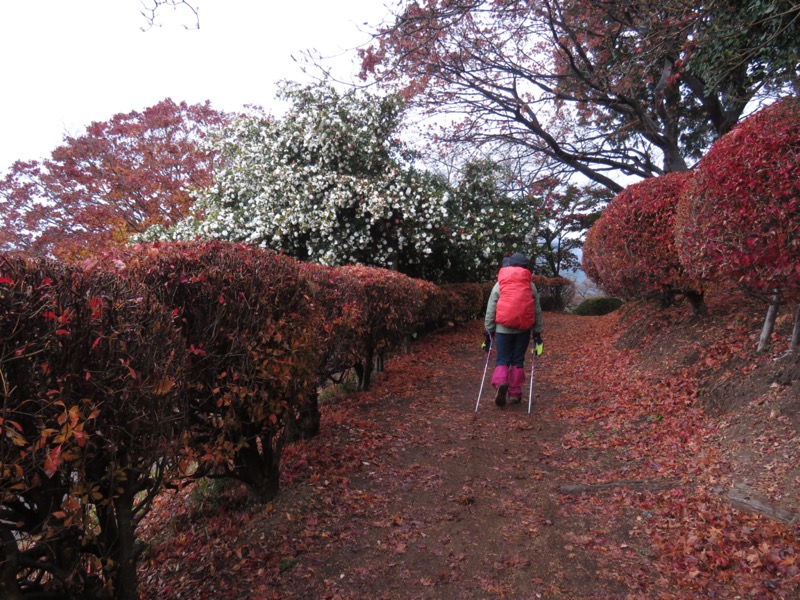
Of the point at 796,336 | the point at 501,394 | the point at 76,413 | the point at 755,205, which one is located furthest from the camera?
the point at 501,394

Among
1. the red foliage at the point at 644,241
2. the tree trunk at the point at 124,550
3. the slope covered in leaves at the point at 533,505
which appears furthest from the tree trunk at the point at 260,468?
the red foliage at the point at 644,241

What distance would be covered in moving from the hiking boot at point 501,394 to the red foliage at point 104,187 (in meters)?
13.5

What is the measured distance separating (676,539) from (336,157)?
400 inches

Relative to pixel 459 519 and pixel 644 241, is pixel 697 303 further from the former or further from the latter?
pixel 459 519

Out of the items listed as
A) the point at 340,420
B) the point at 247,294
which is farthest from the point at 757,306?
the point at 247,294

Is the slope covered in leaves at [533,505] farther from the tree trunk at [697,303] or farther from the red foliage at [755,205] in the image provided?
the red foliage at [755,205]

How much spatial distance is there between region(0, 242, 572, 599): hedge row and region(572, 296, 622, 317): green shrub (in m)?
17.1

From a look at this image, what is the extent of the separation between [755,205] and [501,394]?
3.25m

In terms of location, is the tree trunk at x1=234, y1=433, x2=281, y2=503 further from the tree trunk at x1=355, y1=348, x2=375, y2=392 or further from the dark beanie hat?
the dark beanie hat

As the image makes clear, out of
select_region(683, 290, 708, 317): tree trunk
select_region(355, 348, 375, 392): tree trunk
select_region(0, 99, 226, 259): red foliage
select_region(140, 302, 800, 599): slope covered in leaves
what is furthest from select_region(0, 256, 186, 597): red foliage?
select_region(0, 99, 226, 259): red foliage

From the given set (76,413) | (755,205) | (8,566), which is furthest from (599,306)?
(8,566)

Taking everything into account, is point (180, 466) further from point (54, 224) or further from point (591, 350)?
point (54, 224)

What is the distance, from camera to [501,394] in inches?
225

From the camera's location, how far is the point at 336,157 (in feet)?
36.3
